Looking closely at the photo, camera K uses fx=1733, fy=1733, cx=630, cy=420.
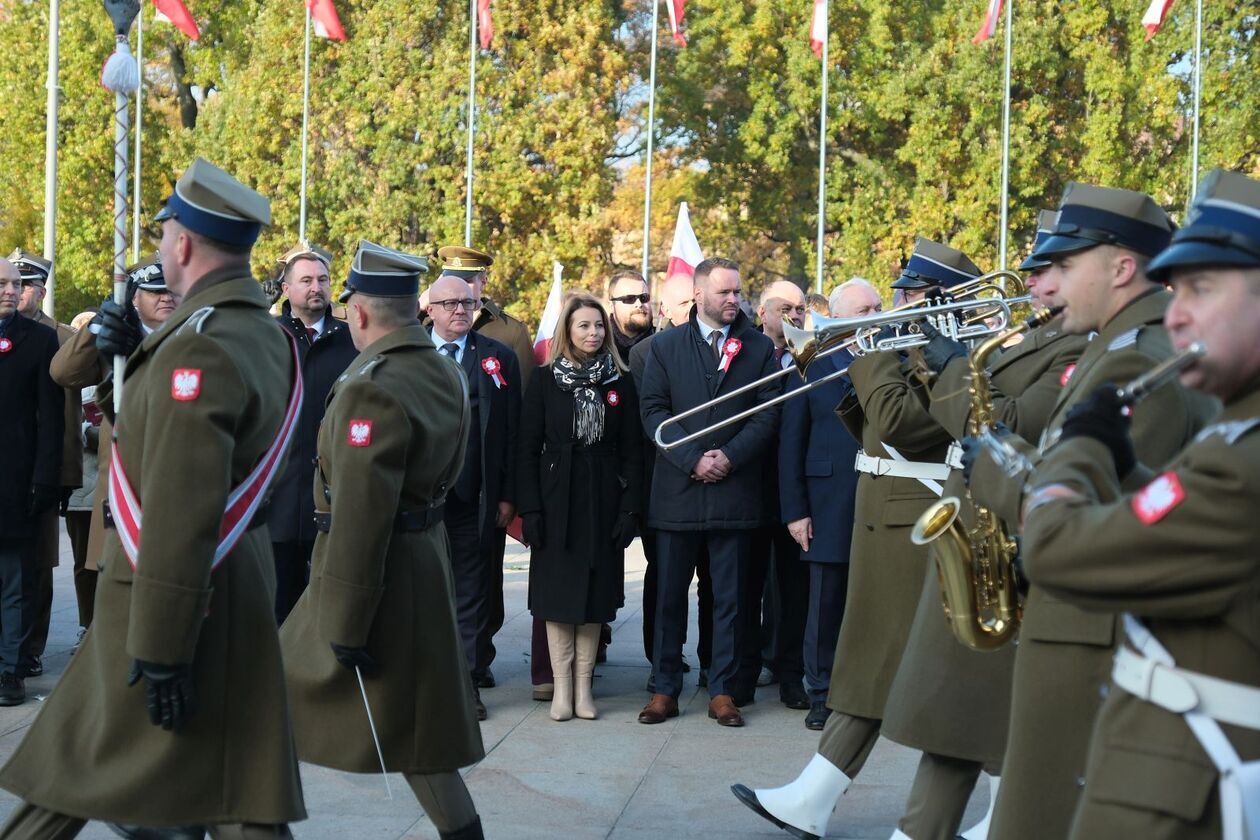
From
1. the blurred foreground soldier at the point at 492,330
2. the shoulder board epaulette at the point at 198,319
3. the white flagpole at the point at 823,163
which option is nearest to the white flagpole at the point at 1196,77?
the white flagpole at the point at 823,163

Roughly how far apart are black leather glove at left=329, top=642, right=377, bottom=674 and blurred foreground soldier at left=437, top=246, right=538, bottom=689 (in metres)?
3.76

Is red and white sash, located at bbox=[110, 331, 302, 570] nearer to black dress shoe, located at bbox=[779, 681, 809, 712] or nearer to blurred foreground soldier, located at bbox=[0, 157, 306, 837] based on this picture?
blurred foreground soldier, located at bbox=[0, 157, 306, 837]

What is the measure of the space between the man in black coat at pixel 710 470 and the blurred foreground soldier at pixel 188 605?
4.09m

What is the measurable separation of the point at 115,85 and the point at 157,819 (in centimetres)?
1102

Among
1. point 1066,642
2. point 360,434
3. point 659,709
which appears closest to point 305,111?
point 659,709

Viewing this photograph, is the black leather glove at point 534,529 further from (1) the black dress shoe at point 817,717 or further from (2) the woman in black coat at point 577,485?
(1) the black dress shoe at point 817,717

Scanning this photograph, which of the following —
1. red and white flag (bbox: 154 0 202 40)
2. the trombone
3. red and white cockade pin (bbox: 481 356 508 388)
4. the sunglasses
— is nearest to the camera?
the trombone

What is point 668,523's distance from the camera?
8.43m

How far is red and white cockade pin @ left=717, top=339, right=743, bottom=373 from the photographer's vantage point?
851 centimetres

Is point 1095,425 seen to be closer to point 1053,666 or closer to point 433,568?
point 1053,666

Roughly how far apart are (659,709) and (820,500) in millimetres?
1286

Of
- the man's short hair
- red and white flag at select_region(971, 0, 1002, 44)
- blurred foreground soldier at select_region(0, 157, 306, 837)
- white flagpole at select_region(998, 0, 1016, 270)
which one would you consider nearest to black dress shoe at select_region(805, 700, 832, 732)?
the man's short hair

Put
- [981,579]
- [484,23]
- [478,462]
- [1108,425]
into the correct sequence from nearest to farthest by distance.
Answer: [1108,425]
[981,579]
[478,462]
[484,23]

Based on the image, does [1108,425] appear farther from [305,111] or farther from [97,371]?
[305,111]
